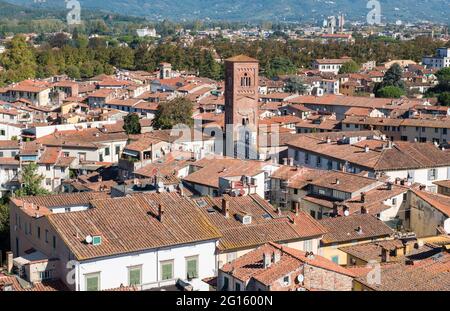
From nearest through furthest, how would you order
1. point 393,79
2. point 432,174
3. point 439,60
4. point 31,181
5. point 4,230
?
point 4,230
point 432,174
point 31,181
point 393,79
point 439,60

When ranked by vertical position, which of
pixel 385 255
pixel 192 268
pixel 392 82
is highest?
pixel 392 82

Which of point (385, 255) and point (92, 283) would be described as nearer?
point (92, 283)

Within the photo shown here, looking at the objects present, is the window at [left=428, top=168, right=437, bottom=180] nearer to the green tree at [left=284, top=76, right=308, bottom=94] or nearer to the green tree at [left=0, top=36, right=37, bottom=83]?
the green tree at [left=284, top=76, right=308, bottom=94]

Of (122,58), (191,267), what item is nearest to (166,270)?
(191,267)

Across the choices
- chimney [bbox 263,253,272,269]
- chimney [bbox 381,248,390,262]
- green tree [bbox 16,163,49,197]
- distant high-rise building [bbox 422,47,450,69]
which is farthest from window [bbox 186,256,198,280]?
distant high-rise building [bbox 422,47,450,69]

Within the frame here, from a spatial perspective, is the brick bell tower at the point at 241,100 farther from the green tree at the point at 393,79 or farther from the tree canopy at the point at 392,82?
the green tree at the point at 393,79

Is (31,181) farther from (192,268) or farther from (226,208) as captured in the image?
(192,268)
